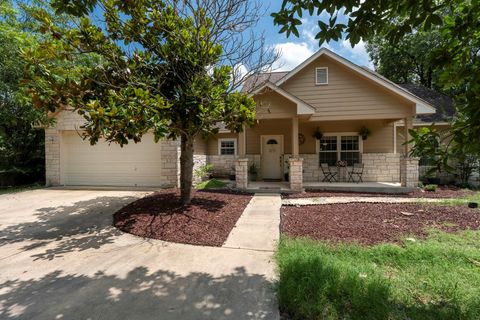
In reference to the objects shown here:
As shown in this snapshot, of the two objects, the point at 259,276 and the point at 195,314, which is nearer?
the point at 195,314

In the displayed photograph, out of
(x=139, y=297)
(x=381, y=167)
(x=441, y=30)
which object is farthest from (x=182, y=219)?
(x=381, y=167)

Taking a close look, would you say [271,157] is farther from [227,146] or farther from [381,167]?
[381,167]

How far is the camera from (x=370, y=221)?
5.42m

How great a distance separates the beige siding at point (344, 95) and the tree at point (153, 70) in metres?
4.49

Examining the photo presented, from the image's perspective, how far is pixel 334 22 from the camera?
255cm

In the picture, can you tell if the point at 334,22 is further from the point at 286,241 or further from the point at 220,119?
the point at 220,119

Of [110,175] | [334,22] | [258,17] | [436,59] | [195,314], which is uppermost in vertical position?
[258,17]

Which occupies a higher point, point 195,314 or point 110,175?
point 110,175

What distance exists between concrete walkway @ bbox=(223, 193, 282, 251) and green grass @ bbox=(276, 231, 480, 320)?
1.41ft

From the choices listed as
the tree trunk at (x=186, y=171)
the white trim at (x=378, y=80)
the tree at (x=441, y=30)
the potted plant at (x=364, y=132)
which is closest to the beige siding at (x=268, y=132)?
the white trim at (x=378, y=80)

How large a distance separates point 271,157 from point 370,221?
275 inches

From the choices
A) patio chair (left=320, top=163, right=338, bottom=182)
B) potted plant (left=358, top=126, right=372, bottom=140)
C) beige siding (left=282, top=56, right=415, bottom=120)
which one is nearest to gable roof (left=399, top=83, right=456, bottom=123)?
potted plant (left=358, top=126, right=372, bottom=140)

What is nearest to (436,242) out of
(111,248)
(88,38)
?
(111,248)

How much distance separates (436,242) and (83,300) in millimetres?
5285
